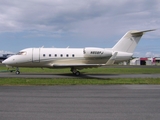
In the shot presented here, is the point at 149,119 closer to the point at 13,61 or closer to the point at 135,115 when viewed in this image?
the point at 135,115

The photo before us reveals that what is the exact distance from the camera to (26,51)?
24578 mm

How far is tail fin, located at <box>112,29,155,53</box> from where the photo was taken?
84.7 feet

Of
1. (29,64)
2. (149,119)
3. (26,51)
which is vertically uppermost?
(26,51)

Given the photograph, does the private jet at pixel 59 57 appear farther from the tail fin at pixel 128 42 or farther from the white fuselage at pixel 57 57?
the tail fin at pixel 128 42

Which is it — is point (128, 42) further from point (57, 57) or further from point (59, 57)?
point (57, 57)

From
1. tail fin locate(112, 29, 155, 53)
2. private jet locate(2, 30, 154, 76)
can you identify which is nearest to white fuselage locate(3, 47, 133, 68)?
private jet locate(2, 30, 154, 76)

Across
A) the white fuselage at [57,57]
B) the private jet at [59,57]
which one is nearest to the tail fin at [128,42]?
the private jet at [59,57]

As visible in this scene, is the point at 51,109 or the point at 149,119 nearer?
the point at 149,119

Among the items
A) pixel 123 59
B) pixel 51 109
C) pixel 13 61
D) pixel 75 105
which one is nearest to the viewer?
pixel 51 109

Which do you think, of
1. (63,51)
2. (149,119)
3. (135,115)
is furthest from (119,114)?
(63,51)

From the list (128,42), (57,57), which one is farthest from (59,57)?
(128,42)

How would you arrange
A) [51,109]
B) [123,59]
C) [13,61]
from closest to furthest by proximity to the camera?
[51,109]
[13,61]
[123,59]

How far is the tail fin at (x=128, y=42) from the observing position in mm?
25812

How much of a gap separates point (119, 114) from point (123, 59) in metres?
20.1
